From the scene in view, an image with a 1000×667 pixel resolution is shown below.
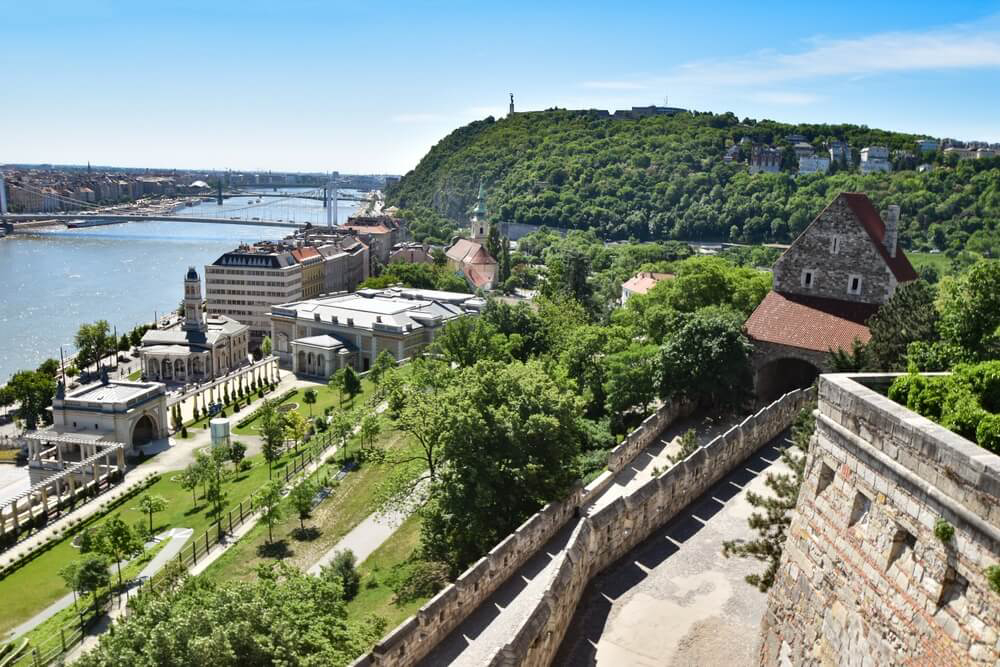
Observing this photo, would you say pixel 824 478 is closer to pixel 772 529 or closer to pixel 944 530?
pixel 944 530

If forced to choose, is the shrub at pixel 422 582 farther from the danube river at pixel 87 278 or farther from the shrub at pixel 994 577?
the danube river at pixel 87 278

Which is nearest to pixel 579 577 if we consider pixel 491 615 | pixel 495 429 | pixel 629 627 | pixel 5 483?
pixel 629 627

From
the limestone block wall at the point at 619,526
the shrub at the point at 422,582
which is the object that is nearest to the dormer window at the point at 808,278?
the limestone block wall at the point at 619,526

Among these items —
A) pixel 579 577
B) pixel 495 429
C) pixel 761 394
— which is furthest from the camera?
pixel 761 394

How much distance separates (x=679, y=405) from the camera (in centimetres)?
2658

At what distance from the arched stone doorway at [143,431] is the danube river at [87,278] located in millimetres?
23020

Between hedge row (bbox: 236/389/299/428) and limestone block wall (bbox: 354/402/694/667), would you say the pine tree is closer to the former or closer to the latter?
limestone block wall (bbox: 354/402/694/667)

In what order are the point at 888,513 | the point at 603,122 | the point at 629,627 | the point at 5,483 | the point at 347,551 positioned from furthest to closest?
the point at 603,122 → the point at 5,483 → the point at 347,551 → the point at 629,627 → the point at 888,513

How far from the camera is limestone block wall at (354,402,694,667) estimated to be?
46.1 ft

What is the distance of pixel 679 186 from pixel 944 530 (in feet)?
393

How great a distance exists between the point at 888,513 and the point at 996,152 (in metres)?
149

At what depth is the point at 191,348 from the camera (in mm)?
60312

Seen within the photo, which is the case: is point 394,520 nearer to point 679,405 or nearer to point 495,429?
point 495,429

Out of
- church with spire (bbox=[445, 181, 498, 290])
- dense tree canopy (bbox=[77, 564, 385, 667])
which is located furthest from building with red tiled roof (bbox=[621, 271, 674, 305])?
dense tree canopy (bbox=[77, 564, 385, 667])
